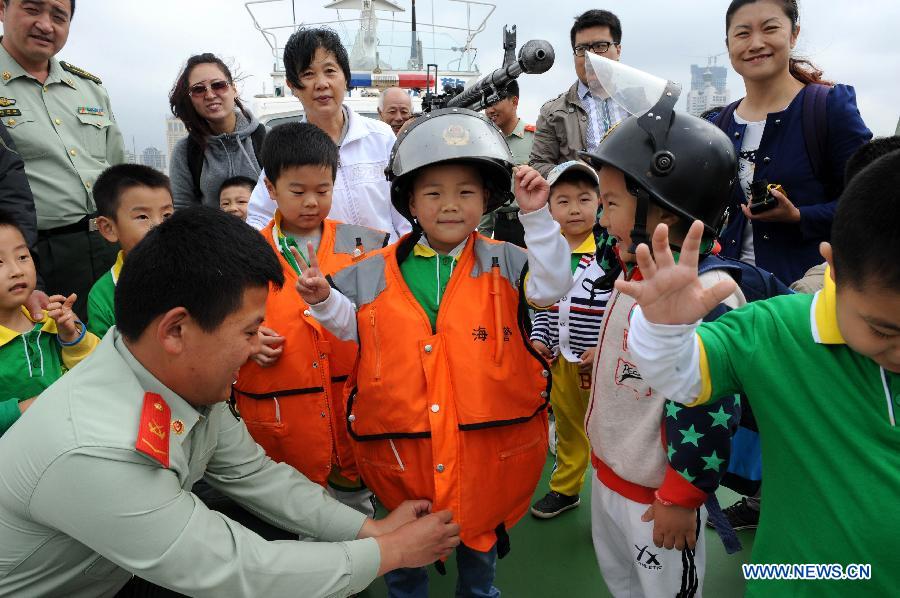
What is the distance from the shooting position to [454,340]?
1.64 m

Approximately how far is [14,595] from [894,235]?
1.94 meters

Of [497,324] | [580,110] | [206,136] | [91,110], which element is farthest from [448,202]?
[91,110]

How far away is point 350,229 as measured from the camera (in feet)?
7.46

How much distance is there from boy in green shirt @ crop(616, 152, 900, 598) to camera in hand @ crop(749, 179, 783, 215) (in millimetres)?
1143

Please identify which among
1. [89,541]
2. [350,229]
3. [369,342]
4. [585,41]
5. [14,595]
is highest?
[585,41]

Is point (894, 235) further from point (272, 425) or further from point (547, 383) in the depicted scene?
point (272, 425)

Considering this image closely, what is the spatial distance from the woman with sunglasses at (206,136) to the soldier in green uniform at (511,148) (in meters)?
1.96

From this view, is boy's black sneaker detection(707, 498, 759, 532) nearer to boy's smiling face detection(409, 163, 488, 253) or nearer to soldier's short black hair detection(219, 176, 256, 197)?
boy's smiling face detection(409, 163, 488, 253)

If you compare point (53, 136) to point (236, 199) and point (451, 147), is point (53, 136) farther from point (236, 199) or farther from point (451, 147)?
point (451, 147)

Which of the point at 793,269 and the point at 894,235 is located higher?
the point at 894,235

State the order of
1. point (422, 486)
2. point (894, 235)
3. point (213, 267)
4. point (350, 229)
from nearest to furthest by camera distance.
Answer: point (894, 235) → point (213, 267) → point (422, 486) → point (350, 229)

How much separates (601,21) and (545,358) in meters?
2.65

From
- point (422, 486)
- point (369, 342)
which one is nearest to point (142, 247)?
point (369, 342)

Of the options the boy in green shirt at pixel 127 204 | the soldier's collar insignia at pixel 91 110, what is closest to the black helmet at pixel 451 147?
the boy in green shirt at pixel 127 204
